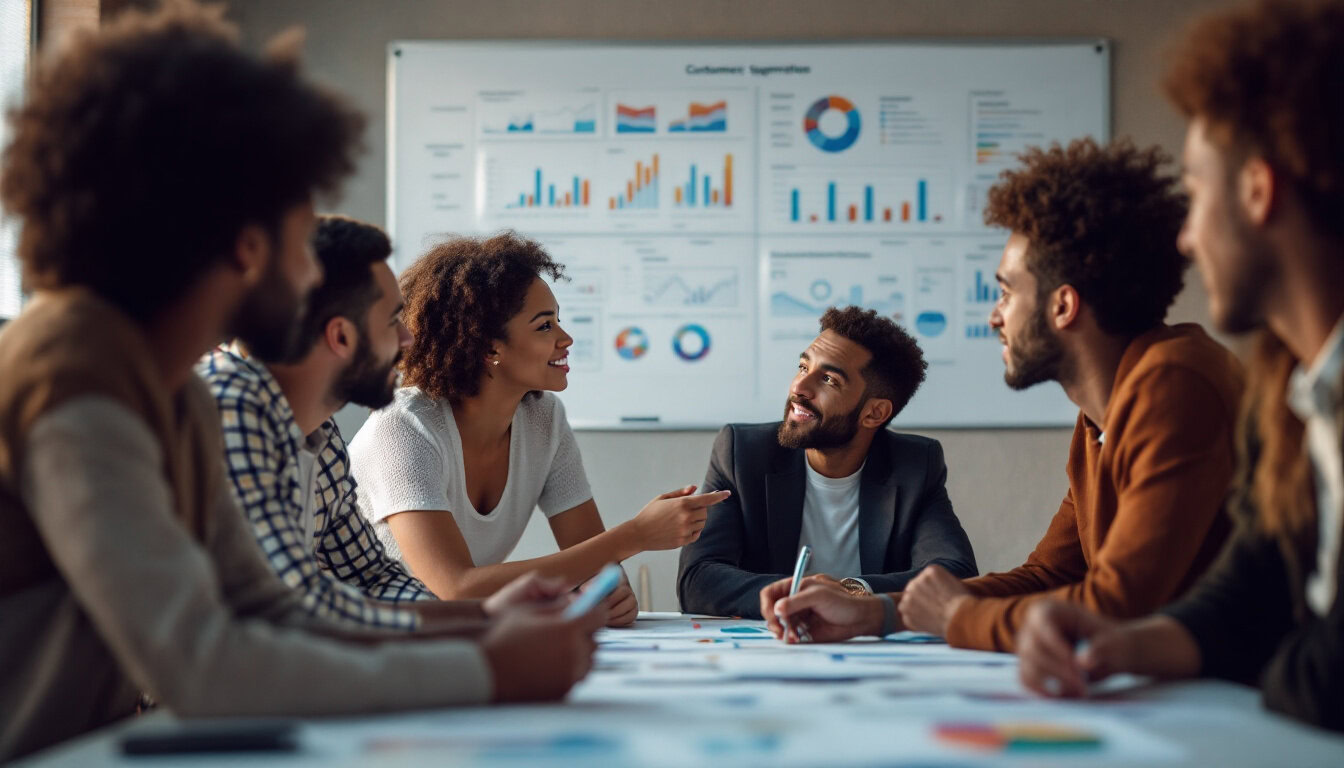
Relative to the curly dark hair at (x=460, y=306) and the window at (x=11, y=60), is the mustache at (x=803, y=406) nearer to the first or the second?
the curly dark hair at (x=460, y=306)

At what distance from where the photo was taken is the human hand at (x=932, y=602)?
169 cm

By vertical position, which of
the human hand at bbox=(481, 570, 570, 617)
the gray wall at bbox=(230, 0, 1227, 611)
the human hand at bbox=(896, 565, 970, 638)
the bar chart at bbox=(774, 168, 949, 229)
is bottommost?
the human hand at bbox=(896, 565, 970, 638)

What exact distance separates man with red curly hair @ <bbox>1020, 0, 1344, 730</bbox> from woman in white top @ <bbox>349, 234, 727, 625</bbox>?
1126 millimetres

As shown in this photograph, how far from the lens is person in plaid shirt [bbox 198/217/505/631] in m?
1.60

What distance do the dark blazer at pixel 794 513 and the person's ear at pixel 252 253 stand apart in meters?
1.45

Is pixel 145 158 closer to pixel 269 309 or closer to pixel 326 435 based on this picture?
pixel 269 309

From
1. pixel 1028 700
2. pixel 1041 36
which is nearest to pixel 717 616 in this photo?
pixel 1028 700

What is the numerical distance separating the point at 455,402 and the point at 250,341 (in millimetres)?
1412

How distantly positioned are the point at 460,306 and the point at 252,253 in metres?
1.55

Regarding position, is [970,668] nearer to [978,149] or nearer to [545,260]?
[545,260]

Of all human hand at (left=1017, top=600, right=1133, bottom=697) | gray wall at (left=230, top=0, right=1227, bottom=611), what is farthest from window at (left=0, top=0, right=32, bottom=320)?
human hand at (left=1017, top=600, right=1133, bottom=697)

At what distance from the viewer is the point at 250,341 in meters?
1.28

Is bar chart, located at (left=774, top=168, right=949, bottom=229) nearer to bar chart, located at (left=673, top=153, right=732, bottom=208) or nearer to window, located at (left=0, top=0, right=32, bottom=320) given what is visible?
bar chart, located at (left=673, top=153, right=732, bottom=208)

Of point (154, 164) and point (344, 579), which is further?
point (344, 579)
